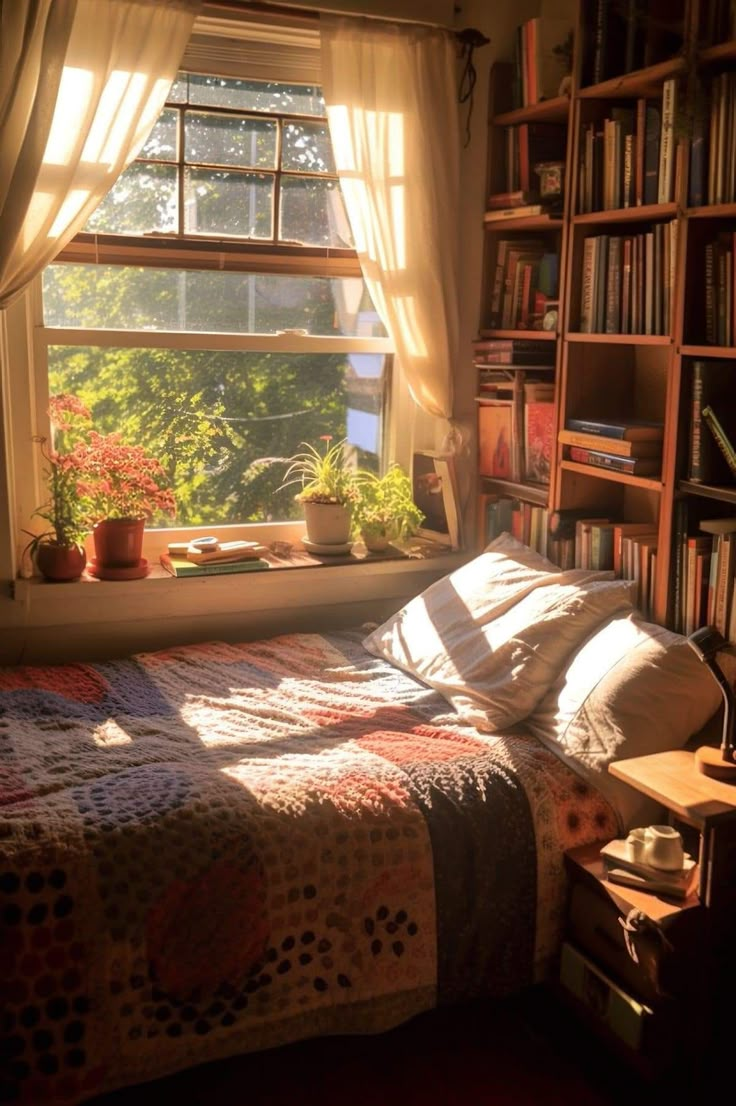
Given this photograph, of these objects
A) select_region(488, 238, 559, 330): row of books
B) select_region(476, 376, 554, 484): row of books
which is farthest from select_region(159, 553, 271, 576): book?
select_region(488, 238, 559, 330): row of books

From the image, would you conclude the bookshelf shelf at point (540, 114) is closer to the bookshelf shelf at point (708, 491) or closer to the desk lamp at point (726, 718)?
the bookshelf shelf at point (708, 491)

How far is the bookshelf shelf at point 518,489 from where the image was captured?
10.2 feet

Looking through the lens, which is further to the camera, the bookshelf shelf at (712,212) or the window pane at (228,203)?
the window pane at (228,203)

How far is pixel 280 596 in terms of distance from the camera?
322cm

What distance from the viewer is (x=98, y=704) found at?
2611 mm

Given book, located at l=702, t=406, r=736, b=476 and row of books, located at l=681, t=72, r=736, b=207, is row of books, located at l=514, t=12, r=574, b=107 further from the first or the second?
book, located at l=702, t=406, r=736, b=476

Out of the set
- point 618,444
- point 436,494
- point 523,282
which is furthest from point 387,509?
point 618,444

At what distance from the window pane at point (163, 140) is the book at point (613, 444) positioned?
1.40m

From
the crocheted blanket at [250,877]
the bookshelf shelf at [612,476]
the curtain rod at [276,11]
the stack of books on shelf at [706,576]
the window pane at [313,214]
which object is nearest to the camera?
the crocheted blanket at [250,877]

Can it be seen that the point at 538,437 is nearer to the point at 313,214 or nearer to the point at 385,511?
the point at 385,511

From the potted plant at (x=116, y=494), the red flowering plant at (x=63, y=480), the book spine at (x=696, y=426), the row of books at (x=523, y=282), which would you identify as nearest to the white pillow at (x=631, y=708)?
the book spine at (x=696, y=426)

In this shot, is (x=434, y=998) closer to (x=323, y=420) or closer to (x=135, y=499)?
(x=135, y=499)

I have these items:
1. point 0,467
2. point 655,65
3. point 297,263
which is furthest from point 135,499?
point 655,65

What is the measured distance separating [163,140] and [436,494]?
1.35 meters
